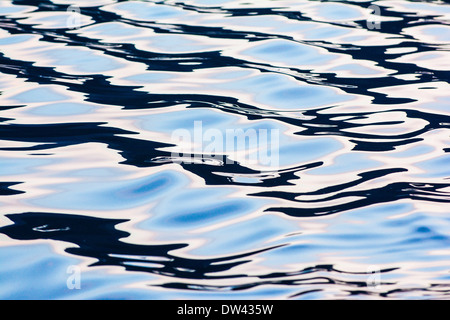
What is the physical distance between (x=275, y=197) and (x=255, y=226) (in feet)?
0.84

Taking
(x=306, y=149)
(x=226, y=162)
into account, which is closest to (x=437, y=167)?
(x=306, y=149)

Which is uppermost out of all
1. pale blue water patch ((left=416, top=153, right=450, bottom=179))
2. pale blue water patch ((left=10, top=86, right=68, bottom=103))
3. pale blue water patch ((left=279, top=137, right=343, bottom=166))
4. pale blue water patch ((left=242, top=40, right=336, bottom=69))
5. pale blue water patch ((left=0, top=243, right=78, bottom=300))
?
pale blue water patch ((left=242, top=40, right=336, bottom=69))

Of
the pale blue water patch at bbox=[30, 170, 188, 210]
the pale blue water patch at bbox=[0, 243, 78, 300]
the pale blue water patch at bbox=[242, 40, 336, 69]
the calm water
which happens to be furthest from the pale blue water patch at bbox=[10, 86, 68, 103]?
the pale blue water patch at bbox=[0, 243, 78, 300]

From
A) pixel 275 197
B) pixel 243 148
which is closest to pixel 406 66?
pixel 243 148

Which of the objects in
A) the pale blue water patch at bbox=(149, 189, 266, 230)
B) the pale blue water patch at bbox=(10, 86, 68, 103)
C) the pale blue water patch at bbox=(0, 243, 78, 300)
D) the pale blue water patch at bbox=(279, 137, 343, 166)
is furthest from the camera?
the pale blue water patch at bbox=(10, 86, 68, 103)

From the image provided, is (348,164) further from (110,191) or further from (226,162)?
(110,191)

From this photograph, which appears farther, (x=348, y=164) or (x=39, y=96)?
(x=39, y=96)

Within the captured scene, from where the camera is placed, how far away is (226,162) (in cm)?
326

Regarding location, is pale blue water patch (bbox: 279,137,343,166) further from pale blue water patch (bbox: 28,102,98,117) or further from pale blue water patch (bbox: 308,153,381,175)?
pale blue water patch (bbox: 28,102,98,117)

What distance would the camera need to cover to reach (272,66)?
4574 mm

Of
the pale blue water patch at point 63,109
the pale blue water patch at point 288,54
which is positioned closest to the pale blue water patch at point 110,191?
the pale blue water patch at point 63,109

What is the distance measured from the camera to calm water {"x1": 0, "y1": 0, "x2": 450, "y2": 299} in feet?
7.95
